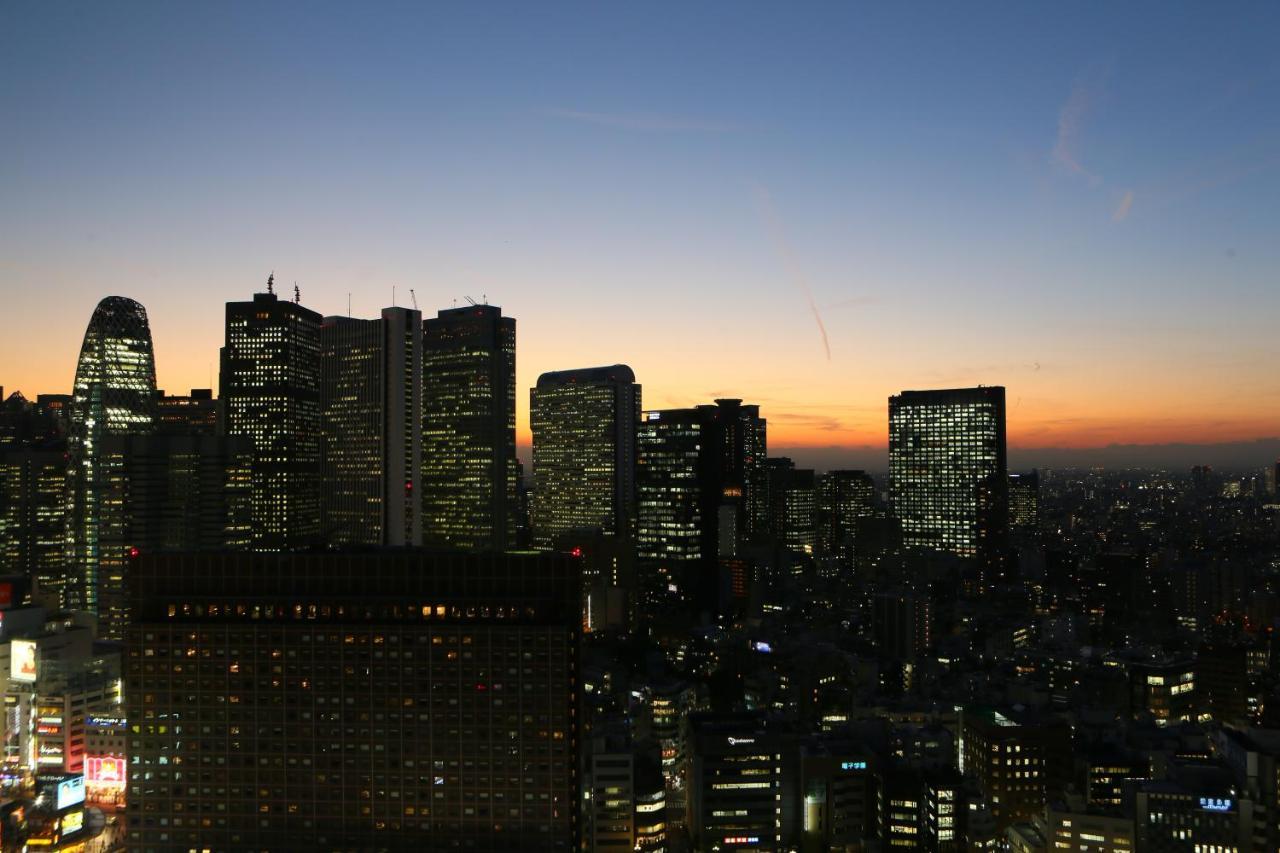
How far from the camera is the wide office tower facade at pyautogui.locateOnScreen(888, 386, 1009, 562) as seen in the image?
15138 centimetres

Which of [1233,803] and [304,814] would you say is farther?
[1233,803]

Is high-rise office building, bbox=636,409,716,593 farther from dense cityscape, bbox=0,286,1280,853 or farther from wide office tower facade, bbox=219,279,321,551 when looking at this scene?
wide office tower facade, bbox=219,279,321,551

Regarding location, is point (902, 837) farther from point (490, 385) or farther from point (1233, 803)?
point (490, 385)

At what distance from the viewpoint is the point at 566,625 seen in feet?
125

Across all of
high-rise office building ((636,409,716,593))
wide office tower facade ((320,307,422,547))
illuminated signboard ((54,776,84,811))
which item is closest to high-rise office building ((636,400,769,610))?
high-rise office building ((636,409,716,593))

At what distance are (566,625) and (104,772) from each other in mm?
29211

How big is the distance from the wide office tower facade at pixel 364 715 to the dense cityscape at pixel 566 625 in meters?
0.11

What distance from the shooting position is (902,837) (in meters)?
47.2

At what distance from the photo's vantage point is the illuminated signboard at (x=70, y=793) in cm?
4350

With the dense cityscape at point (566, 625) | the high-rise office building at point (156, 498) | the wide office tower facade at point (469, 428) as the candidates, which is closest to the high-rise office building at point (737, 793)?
the dense cityscape at point (566, 625)

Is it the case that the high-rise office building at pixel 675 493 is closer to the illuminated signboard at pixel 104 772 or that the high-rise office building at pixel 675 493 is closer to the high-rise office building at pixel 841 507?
the high-rise office building at pixel 841 507

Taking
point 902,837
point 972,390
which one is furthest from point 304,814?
point 972,390

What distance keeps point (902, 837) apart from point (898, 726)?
50.0 ft

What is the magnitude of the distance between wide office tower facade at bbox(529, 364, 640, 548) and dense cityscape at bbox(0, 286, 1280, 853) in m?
0.41
